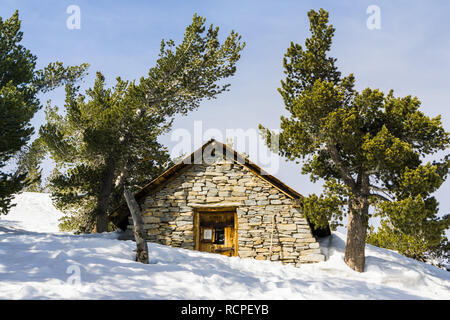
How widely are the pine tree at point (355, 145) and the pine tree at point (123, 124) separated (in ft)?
14.3

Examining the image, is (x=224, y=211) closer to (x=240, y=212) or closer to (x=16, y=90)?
(x=240, y=212)

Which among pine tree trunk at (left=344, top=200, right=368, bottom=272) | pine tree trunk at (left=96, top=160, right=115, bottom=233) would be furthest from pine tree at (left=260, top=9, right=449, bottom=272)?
pine tree trunk at (left=96, top=160, right=115, bottom=233)

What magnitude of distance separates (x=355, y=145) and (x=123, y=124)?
30.2 ft

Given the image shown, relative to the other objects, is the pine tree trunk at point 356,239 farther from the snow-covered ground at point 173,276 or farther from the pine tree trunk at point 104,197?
the pine tree trunk at point 104,197

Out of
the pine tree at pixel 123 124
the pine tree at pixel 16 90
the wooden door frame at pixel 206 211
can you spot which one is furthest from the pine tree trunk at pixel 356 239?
the pine tree at pixel 16 90

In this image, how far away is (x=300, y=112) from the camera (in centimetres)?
1084

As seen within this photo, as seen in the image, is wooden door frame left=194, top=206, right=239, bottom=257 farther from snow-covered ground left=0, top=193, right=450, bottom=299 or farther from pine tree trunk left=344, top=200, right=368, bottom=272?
pine tree trunk left=344, top=200, right=368, bottom=272

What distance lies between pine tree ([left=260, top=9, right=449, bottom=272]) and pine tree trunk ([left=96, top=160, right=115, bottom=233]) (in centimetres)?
725

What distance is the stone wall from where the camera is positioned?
10938 millimetres

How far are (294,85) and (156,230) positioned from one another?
7.18 m

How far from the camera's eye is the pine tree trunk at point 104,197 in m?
13.9

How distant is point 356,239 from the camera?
10461 mm
